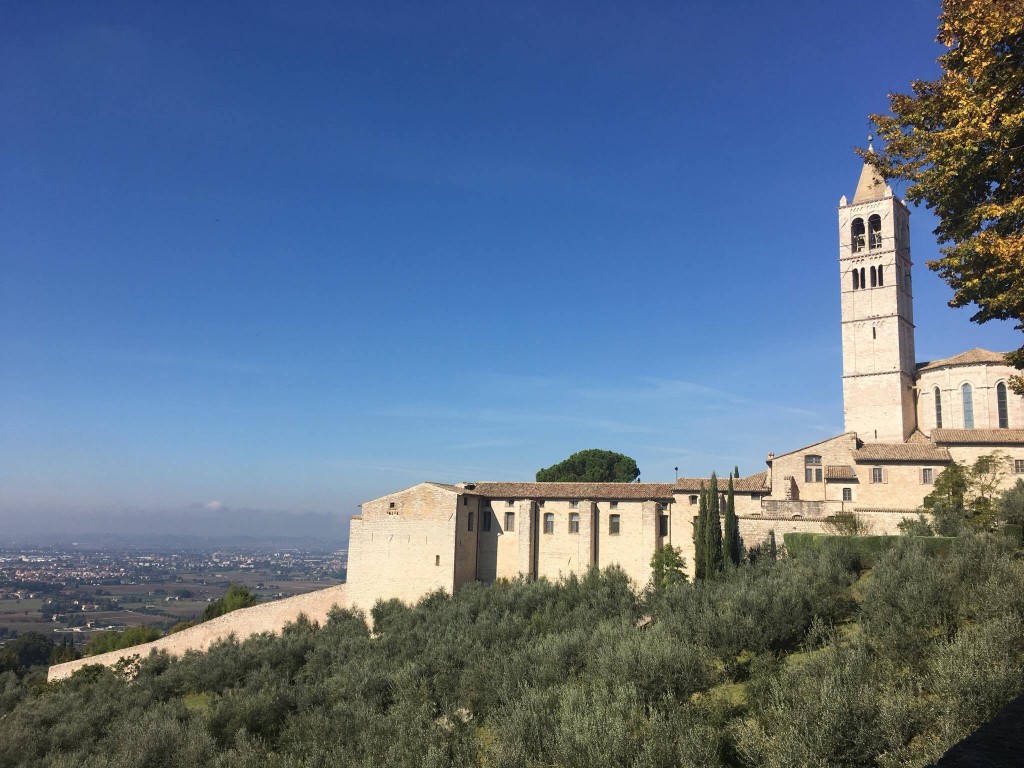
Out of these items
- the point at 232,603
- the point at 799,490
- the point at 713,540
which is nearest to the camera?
the point at 713,540

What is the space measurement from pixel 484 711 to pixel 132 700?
1640 centimetres

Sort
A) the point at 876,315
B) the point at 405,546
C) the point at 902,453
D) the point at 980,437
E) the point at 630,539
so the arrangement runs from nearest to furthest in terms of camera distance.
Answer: the point at 980,437, the point at 902,453, the point at 630,539, the point at 405,546, the point at 876,315

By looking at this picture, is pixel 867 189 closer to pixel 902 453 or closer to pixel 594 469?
pixel 902 453

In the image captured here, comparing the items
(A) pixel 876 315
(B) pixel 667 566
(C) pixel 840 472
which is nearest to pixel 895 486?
(C) pixel 840 472

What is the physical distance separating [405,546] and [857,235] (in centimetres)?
3498

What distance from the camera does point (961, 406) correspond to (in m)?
39.8

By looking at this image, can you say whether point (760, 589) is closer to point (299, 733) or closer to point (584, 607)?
point (584, 607)

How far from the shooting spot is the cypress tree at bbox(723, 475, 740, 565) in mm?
32375

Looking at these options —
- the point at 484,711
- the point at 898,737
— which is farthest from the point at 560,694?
the point at 898,737

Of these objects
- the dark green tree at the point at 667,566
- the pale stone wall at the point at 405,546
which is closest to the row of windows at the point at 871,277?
the dark green tree at the point at 667,566

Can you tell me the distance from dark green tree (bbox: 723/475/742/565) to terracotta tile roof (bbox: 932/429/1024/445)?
1136 centimetres

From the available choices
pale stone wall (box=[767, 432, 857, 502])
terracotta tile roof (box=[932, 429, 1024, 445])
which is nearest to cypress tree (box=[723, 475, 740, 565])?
pale stone wall (box=[767, 432, 857, 502])

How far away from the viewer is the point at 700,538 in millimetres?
32969

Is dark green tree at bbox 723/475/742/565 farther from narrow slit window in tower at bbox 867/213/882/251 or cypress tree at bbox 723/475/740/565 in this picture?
narrow slit window in tower at bbox 867/213/882/251
